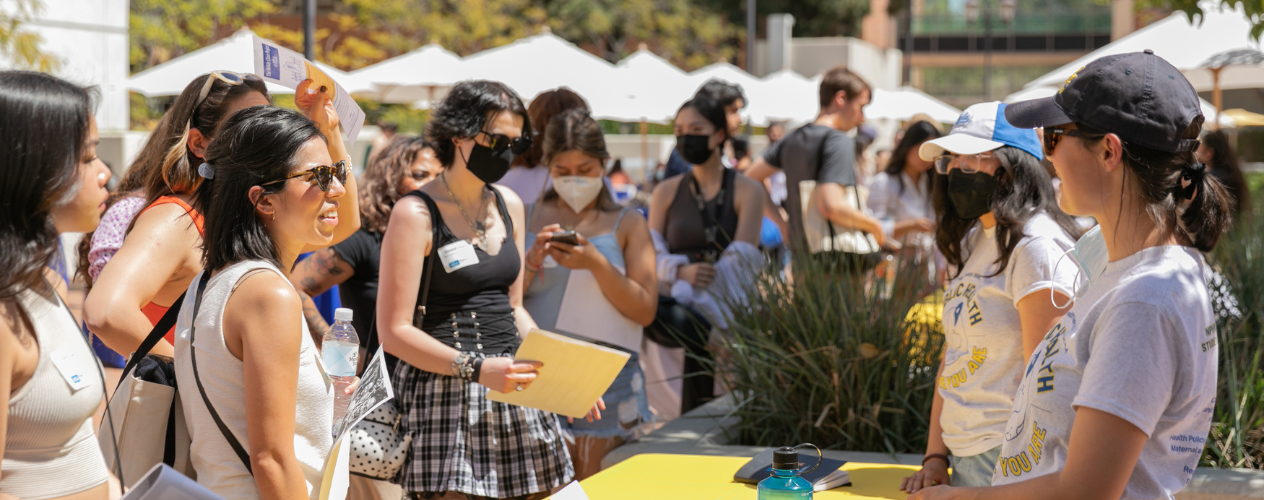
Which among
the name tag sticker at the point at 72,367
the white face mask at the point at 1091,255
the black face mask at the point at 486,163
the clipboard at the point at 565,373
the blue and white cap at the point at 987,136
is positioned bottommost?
the clipboard at the point at 565,373

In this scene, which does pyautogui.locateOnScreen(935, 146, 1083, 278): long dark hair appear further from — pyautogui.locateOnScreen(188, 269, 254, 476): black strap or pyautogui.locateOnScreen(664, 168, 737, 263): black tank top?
pyautogui.locateOnScreen(664, 168, 737, 263): black tank top

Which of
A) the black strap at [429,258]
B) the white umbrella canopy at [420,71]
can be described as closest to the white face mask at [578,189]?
the black strap at [429,258]

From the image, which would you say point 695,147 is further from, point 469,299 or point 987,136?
point 987,136

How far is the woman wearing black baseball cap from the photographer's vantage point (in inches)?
63.2

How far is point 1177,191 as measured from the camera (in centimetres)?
176

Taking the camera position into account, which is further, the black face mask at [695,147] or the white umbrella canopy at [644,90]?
the white umbrella canopy at [644,90]

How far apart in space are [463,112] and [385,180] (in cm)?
106

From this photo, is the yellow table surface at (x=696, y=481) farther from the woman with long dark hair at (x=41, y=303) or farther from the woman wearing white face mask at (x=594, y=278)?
the woman with long dark hair at (x=41, y=303)

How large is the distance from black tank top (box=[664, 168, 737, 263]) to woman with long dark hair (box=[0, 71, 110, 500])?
12.4 feet

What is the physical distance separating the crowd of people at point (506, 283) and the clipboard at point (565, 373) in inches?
2.0

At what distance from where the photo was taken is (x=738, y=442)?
14.2 ft

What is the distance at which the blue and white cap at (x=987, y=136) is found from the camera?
2789 millimetres

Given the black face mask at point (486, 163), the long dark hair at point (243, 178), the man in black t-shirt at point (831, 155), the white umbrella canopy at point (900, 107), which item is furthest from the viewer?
the white umbrella canopy at point (900, 107)

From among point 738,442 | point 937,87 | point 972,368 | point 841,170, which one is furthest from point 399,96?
→ point 937,87
